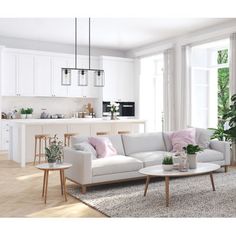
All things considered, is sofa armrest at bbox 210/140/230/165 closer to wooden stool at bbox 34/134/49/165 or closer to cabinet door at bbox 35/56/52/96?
wooden stool at bbox 34/134/49/165

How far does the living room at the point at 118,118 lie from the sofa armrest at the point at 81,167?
16 millimetres

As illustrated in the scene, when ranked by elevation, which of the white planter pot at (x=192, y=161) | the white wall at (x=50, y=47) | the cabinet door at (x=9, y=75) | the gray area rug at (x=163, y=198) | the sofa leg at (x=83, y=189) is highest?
the white wall at (x=50, y=47)

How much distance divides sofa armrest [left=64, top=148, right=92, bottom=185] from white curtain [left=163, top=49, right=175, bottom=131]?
14.8 ft

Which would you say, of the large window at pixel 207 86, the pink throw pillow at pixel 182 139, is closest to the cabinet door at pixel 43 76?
the large window at pixel 207 86

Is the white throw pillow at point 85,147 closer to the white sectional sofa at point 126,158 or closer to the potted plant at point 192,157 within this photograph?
the white sectional sofa at point 126,158

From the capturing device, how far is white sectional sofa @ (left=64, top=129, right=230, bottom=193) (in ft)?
16.1

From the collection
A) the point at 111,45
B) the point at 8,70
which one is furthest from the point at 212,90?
the point at 8,70

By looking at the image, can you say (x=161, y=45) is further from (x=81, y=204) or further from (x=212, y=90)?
(x=81, y=204)

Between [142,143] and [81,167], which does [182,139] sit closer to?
[142,143]

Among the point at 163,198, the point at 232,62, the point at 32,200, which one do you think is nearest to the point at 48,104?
the point at 232,62

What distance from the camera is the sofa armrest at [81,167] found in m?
4.82

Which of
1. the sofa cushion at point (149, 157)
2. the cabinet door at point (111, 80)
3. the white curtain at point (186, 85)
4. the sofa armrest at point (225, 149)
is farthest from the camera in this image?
the cabinet door at point (111, 80)

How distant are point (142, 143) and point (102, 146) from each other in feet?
3.18

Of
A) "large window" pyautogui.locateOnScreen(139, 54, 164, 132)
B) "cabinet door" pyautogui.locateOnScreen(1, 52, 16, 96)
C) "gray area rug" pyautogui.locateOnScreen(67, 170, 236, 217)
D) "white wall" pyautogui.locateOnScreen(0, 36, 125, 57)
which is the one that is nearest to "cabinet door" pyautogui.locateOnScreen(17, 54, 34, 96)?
"cabinet door" pyautogui.locateOnScreen(1, 52, 16, 96)
